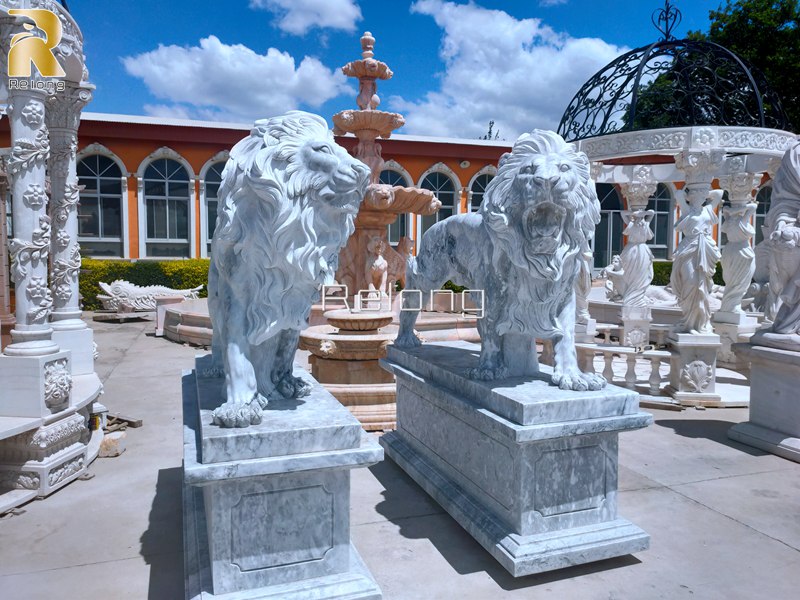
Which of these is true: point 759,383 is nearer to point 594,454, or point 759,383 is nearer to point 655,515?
point 655,515

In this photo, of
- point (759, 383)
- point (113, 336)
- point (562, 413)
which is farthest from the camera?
point (113, 336)

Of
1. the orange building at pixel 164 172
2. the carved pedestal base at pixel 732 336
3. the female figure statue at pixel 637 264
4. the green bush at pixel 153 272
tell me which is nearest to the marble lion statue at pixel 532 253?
the female figure statue at pixel 637 264

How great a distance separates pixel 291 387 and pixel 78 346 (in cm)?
359

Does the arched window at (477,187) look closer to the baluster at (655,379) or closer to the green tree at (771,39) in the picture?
the green tree at (771,39)

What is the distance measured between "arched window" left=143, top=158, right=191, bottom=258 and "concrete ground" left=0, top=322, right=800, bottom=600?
14.1 metres

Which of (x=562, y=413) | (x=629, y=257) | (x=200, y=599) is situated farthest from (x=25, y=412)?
(x=629, y=257)

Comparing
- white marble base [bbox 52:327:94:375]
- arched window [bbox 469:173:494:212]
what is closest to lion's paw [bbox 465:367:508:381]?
white marble base [bbox 52:327:94:375]

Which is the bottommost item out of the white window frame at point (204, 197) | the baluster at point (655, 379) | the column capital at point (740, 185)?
the baluster at point (655, 379)

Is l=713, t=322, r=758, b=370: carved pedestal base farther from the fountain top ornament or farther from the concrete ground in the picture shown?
the fountain top ornament

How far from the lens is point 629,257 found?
8.45m

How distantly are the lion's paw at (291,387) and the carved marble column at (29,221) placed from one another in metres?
2.19

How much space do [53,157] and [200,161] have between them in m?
12.5

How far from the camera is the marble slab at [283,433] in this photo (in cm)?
219

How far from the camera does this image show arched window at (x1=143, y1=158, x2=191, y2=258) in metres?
17.2
